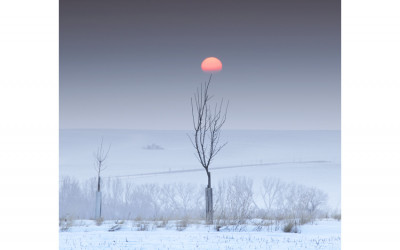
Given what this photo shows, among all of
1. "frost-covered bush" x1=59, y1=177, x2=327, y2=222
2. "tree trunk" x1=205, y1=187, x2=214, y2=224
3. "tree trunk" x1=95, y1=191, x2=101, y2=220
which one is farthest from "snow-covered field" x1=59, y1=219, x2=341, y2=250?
"tree trunk" x1=95, y1=191, x2=101, y2=220

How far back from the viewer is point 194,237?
5.76 m

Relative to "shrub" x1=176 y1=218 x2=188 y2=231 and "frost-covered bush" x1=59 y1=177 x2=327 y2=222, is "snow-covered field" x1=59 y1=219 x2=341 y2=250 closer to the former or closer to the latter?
"shrub" x1=176 y1=218 x2=188 y2=231

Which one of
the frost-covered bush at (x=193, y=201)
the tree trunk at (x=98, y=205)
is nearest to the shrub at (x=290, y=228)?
the frost-covered bush at (x=193, y=201)

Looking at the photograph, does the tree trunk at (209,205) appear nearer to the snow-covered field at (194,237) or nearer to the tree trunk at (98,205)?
the snow-covered field at (194,237)

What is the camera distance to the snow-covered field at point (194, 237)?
5.20 metres

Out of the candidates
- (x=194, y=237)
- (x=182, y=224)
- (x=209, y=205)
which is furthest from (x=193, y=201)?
(x=194, y=237)
